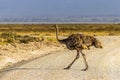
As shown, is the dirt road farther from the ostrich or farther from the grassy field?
the grassy field

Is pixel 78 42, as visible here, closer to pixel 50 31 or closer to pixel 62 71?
pixel 62 71

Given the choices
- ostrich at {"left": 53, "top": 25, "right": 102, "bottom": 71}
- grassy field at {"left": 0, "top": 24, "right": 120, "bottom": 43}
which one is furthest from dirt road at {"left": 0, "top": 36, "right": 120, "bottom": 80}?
grassy field at {"left": 0, "top": 24, "right": 120, "bottom": 43}

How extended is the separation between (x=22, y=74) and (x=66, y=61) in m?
6.06

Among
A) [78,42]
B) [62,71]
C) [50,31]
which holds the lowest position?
[50,31]

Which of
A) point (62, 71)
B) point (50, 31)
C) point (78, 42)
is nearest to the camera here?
point (62, 71)

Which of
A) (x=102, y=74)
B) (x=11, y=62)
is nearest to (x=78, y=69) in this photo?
(x=102, y=74)

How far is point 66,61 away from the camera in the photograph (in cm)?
2652

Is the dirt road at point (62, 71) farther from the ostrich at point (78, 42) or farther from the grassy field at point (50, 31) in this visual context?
the grassy field at point (50, 31)

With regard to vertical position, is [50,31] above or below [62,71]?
below

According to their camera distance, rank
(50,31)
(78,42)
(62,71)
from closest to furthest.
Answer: (62,71)
(78,42)
(50,31)

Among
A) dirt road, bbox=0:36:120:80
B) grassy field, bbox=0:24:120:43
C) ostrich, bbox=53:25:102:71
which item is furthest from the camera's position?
grassy field, bbox=0:24:120:43

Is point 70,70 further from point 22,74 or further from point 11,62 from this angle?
point 11,62

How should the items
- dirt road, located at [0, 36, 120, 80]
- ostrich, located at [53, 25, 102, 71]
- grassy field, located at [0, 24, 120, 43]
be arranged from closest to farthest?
1. dirt road, located at [0, 36, 120, 80]
2. ostrich, located at [53, 25, 102, 71]
3. grassy field, located at [0, 24, 120, 43]

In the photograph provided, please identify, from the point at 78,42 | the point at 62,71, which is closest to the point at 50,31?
the point at 78,42
